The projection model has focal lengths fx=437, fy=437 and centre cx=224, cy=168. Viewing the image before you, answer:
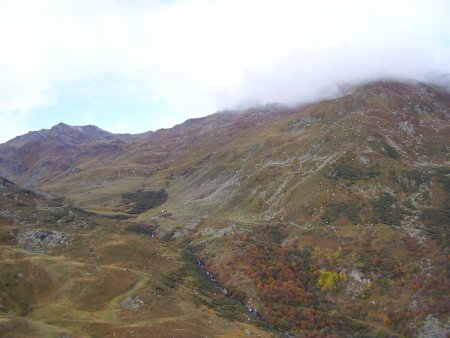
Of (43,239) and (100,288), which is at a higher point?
(43,239)

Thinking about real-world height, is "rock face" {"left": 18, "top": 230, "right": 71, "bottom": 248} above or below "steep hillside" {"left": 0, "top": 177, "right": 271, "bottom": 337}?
above

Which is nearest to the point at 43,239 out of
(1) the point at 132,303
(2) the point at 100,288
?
(2) the point at 100,288

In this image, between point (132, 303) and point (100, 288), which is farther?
point (100, 288)

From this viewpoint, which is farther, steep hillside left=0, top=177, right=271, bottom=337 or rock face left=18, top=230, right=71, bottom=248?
rock face left=18, top=230, right=71, bottom=248

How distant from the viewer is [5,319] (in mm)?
79312

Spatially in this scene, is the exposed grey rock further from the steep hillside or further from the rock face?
the rock face

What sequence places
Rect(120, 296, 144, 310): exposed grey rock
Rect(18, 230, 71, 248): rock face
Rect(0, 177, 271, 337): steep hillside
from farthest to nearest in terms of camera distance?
Rect(18, 230, 71, 248): rock face
Rect(120, 296, 144, 310): exposed grey rock
Rect(0, 177, 271, 337): steep hillside

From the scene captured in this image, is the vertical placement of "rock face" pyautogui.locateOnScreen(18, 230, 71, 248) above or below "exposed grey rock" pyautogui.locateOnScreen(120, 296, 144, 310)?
above

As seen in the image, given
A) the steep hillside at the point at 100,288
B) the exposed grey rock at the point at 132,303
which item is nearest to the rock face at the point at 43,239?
the steep hillside at the point at 100,288

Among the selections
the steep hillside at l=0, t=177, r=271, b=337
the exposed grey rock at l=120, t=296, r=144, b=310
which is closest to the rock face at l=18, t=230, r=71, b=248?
the steep hillside at l=0, t=177, r=271, b=337

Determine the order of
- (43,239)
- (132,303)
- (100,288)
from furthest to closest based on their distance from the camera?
(43,239) < (100,288) < (132,303)

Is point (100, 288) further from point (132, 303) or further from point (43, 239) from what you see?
point (43, 239)

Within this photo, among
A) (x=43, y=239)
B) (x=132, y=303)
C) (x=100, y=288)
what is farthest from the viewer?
(x=43, y=239)

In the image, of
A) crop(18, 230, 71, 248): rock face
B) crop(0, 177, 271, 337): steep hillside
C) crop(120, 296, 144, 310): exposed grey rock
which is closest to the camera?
crop(0, 177, 271, 337): steep hillside
